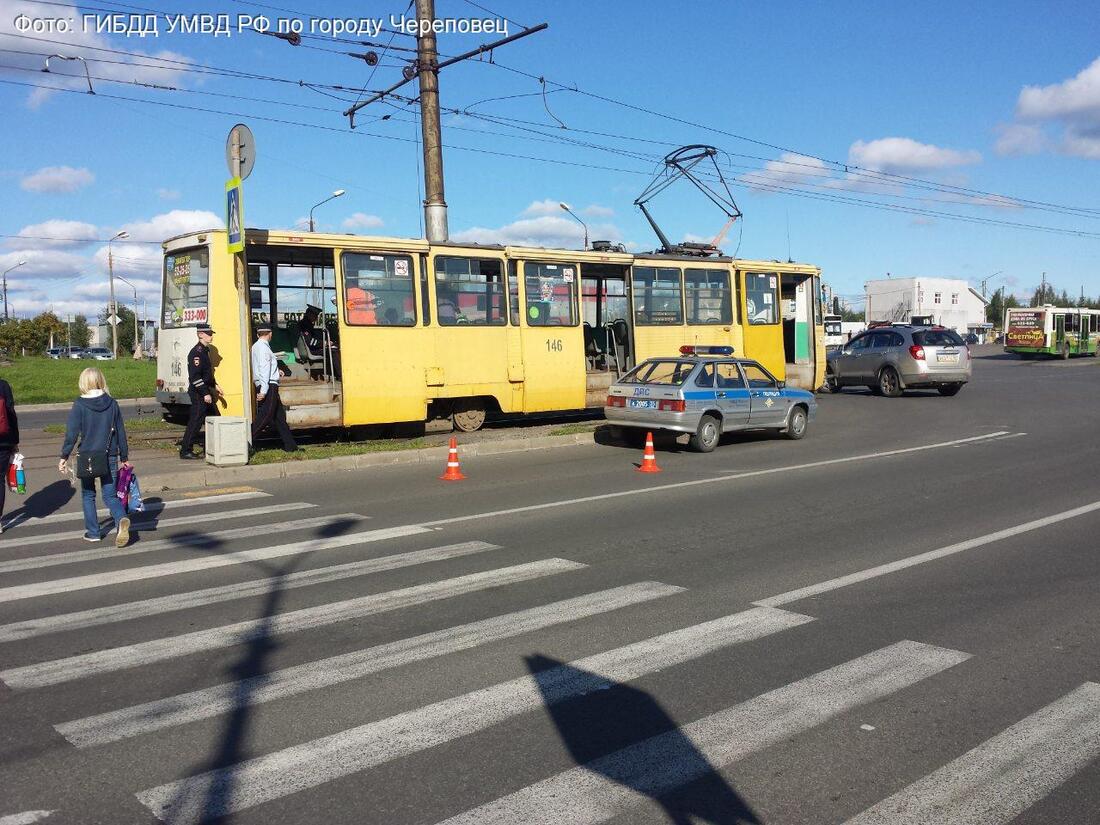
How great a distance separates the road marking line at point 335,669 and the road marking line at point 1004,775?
8.52 ft

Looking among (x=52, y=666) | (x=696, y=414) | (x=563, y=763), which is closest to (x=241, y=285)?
(x=696, y=414)

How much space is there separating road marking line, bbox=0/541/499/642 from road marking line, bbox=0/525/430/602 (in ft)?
2.22

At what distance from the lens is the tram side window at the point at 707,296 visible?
20.3 metres

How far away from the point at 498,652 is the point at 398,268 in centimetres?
1119

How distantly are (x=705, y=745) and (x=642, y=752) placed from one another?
290 millimetres

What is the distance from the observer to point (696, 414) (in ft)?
49.6

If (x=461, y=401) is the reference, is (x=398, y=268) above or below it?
above

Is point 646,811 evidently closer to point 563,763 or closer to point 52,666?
point 563,763

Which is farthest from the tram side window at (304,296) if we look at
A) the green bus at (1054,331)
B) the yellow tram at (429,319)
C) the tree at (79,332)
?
the tree at (79,332)

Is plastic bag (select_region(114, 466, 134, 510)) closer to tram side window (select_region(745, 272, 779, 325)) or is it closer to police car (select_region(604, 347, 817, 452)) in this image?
police car (select_region(604, 347, 817, 452))

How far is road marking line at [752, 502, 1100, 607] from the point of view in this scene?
668 centimetres

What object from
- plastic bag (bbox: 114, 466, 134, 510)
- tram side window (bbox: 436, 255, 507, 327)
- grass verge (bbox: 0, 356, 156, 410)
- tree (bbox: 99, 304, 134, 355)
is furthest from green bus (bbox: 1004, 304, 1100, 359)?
tree (bbox: 99, 304, 134, 355)

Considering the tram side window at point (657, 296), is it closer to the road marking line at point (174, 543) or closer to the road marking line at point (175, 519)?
the road marking line at point (175, 519)

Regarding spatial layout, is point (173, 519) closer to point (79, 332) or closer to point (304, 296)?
point (304, 296)
